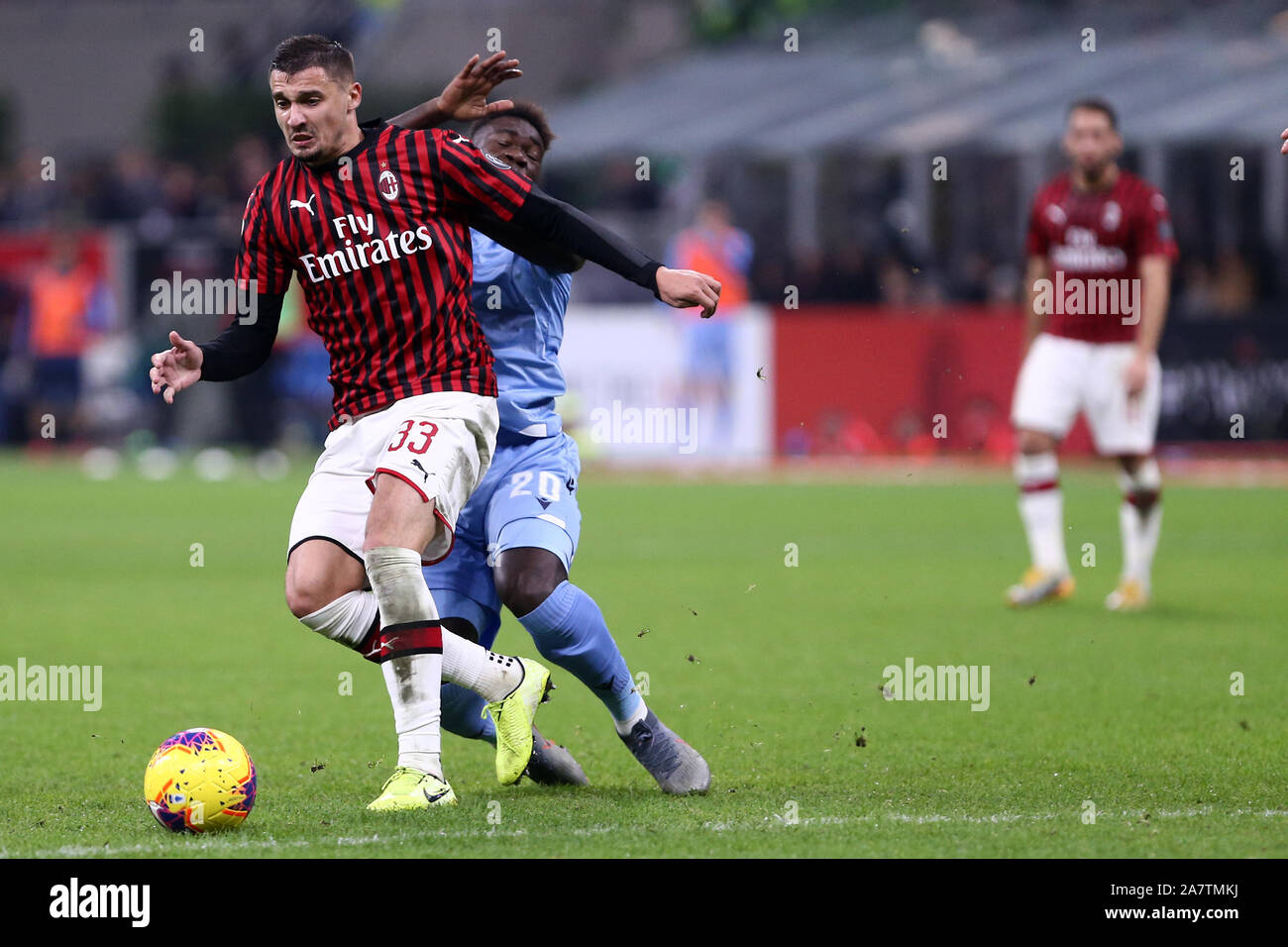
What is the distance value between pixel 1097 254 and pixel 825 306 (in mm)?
10162

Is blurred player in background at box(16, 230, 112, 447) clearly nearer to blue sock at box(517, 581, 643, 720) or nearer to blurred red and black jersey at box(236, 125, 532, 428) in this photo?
blurred red and black jersey at box(236, 125, 532, 428)

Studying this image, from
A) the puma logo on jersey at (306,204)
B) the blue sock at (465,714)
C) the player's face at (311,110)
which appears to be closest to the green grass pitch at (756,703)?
the blue sock at (465,714)

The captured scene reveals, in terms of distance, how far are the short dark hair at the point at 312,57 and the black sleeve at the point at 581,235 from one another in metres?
0.63

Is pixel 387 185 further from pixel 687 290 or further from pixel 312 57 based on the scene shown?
pixel 687 290

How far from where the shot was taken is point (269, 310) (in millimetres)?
5801

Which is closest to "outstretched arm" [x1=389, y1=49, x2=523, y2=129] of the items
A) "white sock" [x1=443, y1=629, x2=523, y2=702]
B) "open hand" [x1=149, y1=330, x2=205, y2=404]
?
"open hand" [x1=149, y1=330, x2=205, y2=404]

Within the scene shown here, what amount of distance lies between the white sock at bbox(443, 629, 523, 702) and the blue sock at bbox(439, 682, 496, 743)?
237 millimetres

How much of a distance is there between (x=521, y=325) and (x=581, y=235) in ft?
2.12

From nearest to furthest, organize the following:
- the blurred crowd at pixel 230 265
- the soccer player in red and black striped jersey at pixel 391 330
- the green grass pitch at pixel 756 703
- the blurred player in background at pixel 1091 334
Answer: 1. the green grass pitch at pixel 756 703
2. the soccer player in red and black striped jersey at pixel 391 330
3. the blurred player in background at pixel 1091 334
4. the blurred crowd at pixel 230 265

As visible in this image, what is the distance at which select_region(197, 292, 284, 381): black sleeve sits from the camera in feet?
18.8

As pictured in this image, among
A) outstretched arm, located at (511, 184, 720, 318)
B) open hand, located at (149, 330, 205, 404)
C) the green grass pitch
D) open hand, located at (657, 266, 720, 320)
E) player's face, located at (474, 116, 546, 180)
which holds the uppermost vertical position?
player's face, located at (474, 116, 546, 180)

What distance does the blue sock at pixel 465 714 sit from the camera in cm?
589

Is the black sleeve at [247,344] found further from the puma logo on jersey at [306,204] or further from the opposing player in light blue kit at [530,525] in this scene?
the opposing player in light blue kit at [530,525]
